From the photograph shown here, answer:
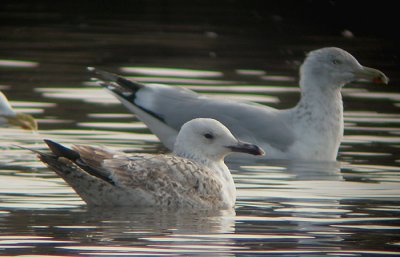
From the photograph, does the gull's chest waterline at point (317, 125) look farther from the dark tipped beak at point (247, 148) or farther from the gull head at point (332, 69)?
the dark tipped beak at point (247, 148)

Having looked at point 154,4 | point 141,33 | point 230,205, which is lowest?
point 230,205

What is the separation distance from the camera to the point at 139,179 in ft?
36.6

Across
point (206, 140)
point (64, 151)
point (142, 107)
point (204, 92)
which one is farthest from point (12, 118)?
point (204, 92)

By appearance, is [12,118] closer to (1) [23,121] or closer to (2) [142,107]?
(1) [23,121]

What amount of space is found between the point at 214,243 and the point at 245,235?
470 mm

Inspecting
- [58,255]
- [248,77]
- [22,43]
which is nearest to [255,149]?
[58,255]

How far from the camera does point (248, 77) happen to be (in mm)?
20203

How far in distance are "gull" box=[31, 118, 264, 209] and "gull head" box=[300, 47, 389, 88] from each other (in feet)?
12.3

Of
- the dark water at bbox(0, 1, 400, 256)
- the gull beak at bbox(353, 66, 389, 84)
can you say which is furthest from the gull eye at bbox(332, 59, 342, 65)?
the dark water at bbox(0, 1, 400, 256)

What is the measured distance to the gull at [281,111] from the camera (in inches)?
573

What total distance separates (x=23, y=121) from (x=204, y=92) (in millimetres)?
4840

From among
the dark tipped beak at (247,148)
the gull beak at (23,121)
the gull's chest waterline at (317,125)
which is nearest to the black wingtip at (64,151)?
the dark tipped beak at (247,148)

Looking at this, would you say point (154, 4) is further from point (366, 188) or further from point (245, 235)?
point (245, 235)

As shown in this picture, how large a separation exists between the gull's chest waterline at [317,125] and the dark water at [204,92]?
0.27 metres
